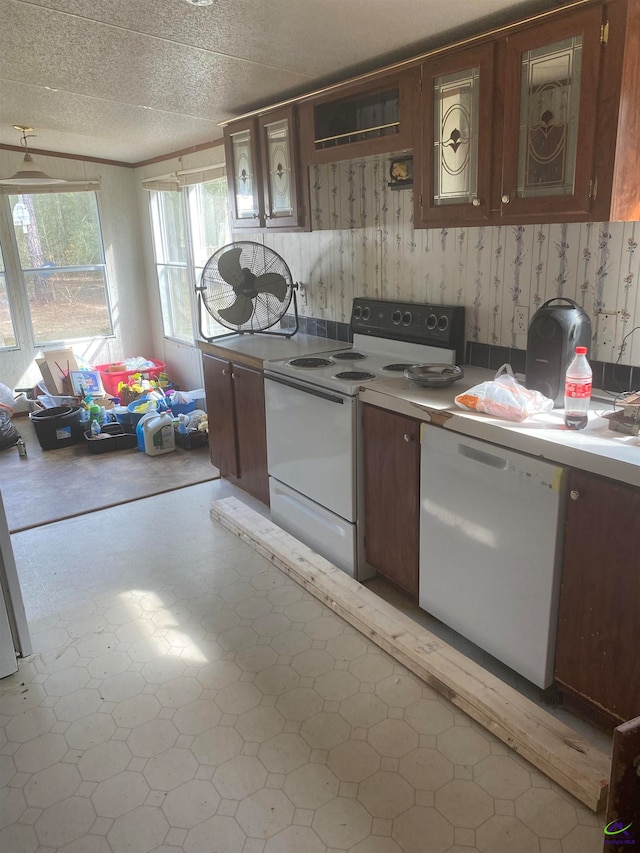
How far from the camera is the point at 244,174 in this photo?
3.46 metres

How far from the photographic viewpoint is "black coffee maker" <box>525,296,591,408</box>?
204 centimetres

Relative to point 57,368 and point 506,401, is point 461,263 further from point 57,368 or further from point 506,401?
point 57,368

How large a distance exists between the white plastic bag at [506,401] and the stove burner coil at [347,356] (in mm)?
954

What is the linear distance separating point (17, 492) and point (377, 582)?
2.44 meters

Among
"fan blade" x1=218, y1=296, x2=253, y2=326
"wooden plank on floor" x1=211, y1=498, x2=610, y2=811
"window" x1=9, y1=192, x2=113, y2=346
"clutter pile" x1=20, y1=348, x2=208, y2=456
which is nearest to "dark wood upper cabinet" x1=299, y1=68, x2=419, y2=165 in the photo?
"fan blade" x1=218, y1=296, x2=253, y2=326

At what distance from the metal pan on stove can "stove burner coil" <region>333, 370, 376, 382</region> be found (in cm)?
19

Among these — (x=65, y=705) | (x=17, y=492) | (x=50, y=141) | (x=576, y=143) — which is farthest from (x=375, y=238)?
(x=50, y=141)

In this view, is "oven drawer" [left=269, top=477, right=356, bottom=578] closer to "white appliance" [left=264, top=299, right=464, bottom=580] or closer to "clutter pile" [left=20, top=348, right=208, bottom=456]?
"white appliance" [left=264, top=299, right=464, bottom=580]

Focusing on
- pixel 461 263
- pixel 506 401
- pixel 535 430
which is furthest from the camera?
pixel 461 263

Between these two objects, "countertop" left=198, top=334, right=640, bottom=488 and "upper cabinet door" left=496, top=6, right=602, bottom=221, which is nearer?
"countertop" left=198, top=334, right=640, bottom=488

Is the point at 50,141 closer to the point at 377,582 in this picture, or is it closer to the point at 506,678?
the point at 377,582

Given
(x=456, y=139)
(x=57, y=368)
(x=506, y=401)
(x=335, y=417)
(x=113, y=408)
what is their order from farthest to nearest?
(x=57, y=368)
(x=113, y=408)
(x=335, y=417)
(x=456, y=139)
(x=506, y=401)

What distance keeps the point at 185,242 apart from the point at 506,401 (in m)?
4.04

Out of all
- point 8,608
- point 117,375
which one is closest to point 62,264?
point 117,375
